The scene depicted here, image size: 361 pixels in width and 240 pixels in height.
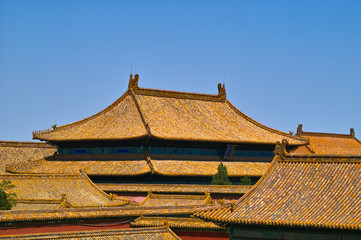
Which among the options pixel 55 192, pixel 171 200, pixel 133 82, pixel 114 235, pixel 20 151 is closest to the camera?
pixel 114 235

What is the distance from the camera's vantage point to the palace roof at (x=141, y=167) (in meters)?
50.3

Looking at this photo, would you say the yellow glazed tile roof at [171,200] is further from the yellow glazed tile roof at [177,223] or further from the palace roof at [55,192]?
the yellow glazed tile roof at [177,223]

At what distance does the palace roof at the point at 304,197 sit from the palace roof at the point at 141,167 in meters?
21.2

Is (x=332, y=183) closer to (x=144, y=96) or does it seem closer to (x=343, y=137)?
(x=144, y=96)

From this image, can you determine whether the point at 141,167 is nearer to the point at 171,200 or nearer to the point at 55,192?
the point at 171,200

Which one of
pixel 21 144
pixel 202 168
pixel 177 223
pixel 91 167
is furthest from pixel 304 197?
pixel 21 144

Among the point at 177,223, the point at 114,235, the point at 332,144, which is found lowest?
the point at 114,235

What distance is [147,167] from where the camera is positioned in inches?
1971

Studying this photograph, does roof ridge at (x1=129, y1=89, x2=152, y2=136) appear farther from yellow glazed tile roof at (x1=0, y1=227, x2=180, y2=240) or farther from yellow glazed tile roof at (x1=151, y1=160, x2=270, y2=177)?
yellow glazed tile roof at (x1=0, y1=227, x2=180, y2=240)

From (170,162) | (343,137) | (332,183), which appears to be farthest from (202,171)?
(343,137)

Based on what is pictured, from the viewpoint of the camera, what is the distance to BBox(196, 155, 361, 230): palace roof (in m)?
25.9

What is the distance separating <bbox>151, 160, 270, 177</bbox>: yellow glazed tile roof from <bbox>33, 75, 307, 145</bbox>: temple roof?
1.72m

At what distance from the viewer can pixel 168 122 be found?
183ft

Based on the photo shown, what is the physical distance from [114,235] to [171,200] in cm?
1691
